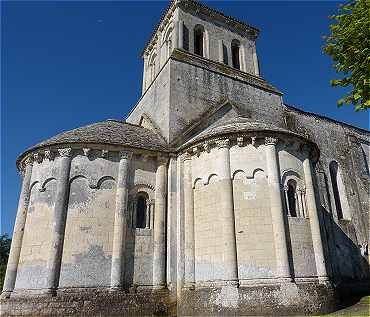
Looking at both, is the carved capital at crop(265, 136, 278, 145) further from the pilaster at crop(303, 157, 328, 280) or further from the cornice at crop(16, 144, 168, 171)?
the cornice at crop(16, 144, 168, 171)

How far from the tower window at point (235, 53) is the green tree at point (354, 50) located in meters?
13.8

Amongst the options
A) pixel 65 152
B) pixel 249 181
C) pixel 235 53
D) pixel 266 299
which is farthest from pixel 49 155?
pixel 235 53

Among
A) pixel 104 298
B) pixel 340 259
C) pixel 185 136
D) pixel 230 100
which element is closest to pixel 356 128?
pixel 340 259

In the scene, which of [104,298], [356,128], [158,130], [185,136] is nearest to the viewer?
[104,298]

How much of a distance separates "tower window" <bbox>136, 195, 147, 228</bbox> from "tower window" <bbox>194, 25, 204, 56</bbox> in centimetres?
1168

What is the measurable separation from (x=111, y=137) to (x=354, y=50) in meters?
9.82

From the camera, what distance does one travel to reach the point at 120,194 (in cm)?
1388

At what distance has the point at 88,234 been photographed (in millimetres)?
13133

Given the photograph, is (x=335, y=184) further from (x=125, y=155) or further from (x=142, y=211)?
(x=125, y=155)

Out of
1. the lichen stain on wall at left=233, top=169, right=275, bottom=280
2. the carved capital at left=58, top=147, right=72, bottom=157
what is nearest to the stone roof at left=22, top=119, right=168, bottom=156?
the carved capital at left=58, top=147, right=72, bottom=157

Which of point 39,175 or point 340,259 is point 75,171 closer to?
point 39,175

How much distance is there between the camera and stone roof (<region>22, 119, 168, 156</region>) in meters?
14.3

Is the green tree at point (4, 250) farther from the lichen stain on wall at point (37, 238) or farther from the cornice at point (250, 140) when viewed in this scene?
the cornice at point (250, 140)

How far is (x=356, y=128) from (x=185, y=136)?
17.0 metres
